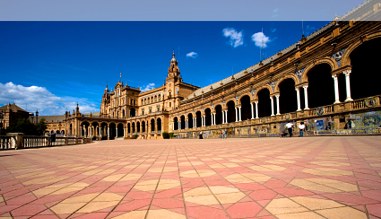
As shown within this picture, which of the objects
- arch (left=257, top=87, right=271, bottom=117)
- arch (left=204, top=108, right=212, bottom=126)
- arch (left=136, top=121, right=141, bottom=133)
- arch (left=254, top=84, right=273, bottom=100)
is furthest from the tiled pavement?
arch (left=136, top=121, right=141, bottom=133)

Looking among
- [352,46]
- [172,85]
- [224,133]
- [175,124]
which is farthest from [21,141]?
[172,85]

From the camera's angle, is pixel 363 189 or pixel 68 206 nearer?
A: pixel 68 206

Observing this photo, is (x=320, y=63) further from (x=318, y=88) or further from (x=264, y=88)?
(x=264, y=88)

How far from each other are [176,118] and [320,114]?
39.2m

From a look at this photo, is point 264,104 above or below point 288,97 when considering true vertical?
below

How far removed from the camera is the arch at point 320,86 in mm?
20388

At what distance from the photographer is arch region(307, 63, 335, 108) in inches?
803

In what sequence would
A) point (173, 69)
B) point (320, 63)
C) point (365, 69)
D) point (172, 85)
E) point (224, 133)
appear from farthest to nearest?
point (173, 69) < point (172, 85) < point (224, 133) < point (365, 69) < point (320, 63)

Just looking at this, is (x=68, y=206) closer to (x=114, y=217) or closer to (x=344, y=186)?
(x=114, y=217)

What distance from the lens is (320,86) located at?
2284 centimetres

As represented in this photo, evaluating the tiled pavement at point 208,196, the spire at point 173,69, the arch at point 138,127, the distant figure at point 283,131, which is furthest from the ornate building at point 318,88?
the arch at point 138,127

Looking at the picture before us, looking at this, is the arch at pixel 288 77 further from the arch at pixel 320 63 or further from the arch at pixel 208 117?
the arch at pixel 208 117

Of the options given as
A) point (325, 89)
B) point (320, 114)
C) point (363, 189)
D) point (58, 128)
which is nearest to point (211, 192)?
point (363, 189)

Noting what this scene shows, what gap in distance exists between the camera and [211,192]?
2537 mm
